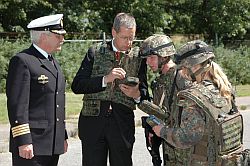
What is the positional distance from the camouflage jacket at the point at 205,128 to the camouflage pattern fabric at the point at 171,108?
13cm

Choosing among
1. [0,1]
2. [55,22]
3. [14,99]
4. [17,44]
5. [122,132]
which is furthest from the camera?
[0,1]

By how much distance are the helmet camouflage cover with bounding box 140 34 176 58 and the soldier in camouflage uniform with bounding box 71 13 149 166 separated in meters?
0.38

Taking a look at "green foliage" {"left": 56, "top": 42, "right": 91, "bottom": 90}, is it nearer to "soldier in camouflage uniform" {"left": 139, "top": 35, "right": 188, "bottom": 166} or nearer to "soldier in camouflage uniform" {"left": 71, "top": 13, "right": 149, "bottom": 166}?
"soldier in camouflage uniform" {"left": 71, "top": 13, "right": 149, "bottom": 166}

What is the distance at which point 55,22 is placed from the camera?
430 centimetres

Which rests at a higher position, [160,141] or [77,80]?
[77,80]

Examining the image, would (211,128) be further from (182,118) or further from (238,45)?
(238,45)

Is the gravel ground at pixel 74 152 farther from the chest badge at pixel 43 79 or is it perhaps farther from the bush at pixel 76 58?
the bush at pixel 76 58

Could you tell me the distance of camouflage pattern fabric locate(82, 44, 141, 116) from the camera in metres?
4.59

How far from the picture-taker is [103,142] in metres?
4.61

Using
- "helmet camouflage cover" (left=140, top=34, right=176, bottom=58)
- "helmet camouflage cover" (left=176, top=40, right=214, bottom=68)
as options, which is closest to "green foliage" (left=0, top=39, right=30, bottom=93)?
"helmet camouflage cover" (left=140, top=34, right=176, bottom=58)

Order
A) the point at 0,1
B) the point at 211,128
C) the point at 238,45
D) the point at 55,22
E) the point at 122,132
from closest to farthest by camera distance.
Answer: the point at 211,128 → the point at 55,22 → the point at 122,132 → the point at 0,1 → the point at 238,45

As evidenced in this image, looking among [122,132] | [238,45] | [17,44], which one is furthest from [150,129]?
[238,45]

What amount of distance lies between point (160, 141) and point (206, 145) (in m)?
0.75

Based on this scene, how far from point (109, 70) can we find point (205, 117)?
4.55ft
